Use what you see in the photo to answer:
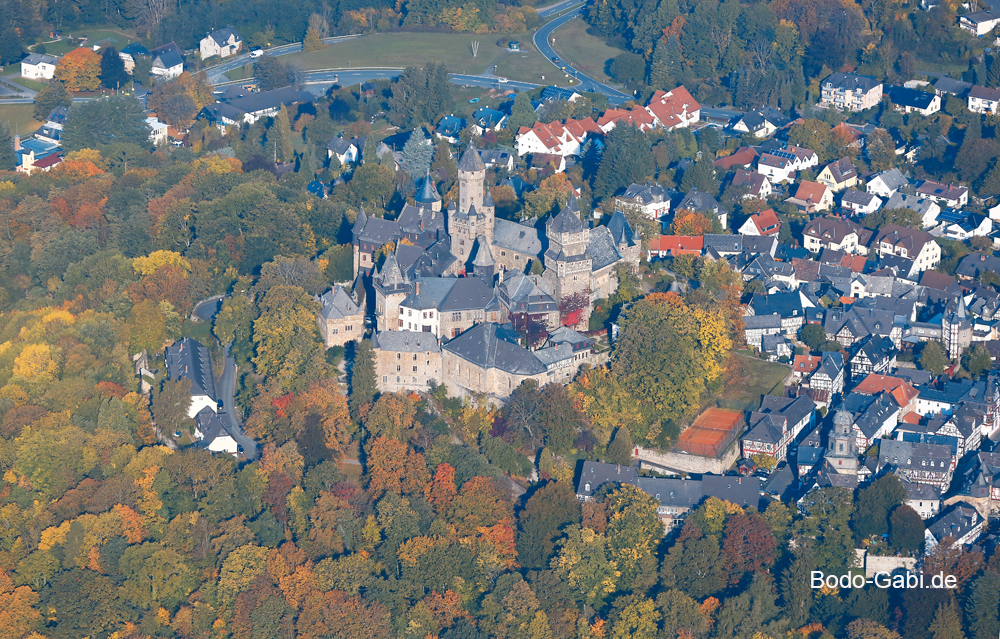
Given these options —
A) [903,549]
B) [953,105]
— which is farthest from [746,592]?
[953,105]

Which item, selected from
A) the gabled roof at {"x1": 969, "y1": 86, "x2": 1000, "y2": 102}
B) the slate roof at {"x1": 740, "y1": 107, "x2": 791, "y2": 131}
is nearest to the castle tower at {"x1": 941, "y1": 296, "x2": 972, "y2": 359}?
the slate roof at {"x1": 740, "y1": 107, "x2": 791, "y2": 131}

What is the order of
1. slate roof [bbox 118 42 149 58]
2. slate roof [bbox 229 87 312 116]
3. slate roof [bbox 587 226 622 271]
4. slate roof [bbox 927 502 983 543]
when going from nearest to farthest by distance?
slate roof [bbox 927 502 983 543]
slate roof [bbox 587 226 622 271]
slate roof [bbox 229 87 312 116]
slate roof [bbox 118 42 149 58]

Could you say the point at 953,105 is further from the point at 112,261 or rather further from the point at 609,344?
the point at 112,261

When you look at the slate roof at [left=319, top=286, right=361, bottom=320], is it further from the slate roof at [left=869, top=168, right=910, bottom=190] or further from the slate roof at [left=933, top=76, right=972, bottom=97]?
the slate roof at [left=933, top=76, right=972, bottom=97]

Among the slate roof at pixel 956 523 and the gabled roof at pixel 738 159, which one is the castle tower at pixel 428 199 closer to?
the gabled roof at pixel 738 159

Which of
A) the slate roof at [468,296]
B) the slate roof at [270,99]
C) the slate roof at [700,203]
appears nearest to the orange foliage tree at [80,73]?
the slate roof at [270,99]

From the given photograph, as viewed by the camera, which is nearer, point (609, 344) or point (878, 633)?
point (878, 633)
